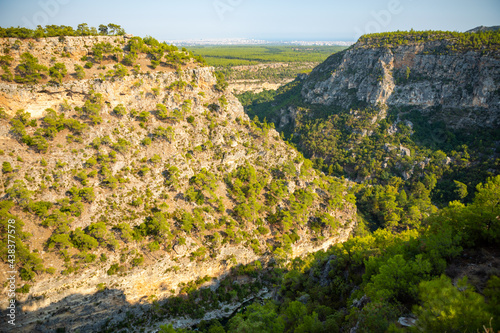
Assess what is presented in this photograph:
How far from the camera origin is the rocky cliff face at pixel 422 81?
85.9 meters

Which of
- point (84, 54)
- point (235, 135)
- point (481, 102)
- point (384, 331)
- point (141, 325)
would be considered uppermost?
point (84, 54)

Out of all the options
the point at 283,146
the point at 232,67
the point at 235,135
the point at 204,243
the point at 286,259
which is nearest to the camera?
the point at 204,243

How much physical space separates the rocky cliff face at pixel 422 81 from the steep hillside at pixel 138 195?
2808 inches

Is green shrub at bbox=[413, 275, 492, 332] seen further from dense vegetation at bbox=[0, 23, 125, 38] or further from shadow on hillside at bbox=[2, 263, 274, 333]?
dense vegetation at bbox=[0, 23, 125, 38]

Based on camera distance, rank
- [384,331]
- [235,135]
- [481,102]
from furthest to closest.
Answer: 1. [481,102]
2. [235,135]
3. [384,331]

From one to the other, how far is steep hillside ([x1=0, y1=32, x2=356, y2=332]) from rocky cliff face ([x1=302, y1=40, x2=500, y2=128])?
234 ft

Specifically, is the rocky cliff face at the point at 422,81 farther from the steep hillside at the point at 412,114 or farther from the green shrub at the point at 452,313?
the green shrub at the point at 452,313

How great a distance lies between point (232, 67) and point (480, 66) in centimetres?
14661

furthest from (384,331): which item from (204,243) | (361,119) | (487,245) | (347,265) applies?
(361,119)

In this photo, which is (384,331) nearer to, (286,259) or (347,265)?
(347,265)

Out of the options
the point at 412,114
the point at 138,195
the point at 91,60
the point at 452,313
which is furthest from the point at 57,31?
the point at 412,114

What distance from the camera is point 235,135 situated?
2304 inches

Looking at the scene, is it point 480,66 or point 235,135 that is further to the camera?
point 480,66

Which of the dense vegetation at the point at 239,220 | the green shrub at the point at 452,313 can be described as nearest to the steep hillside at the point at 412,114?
the dense vegetation at the point at 239,220
